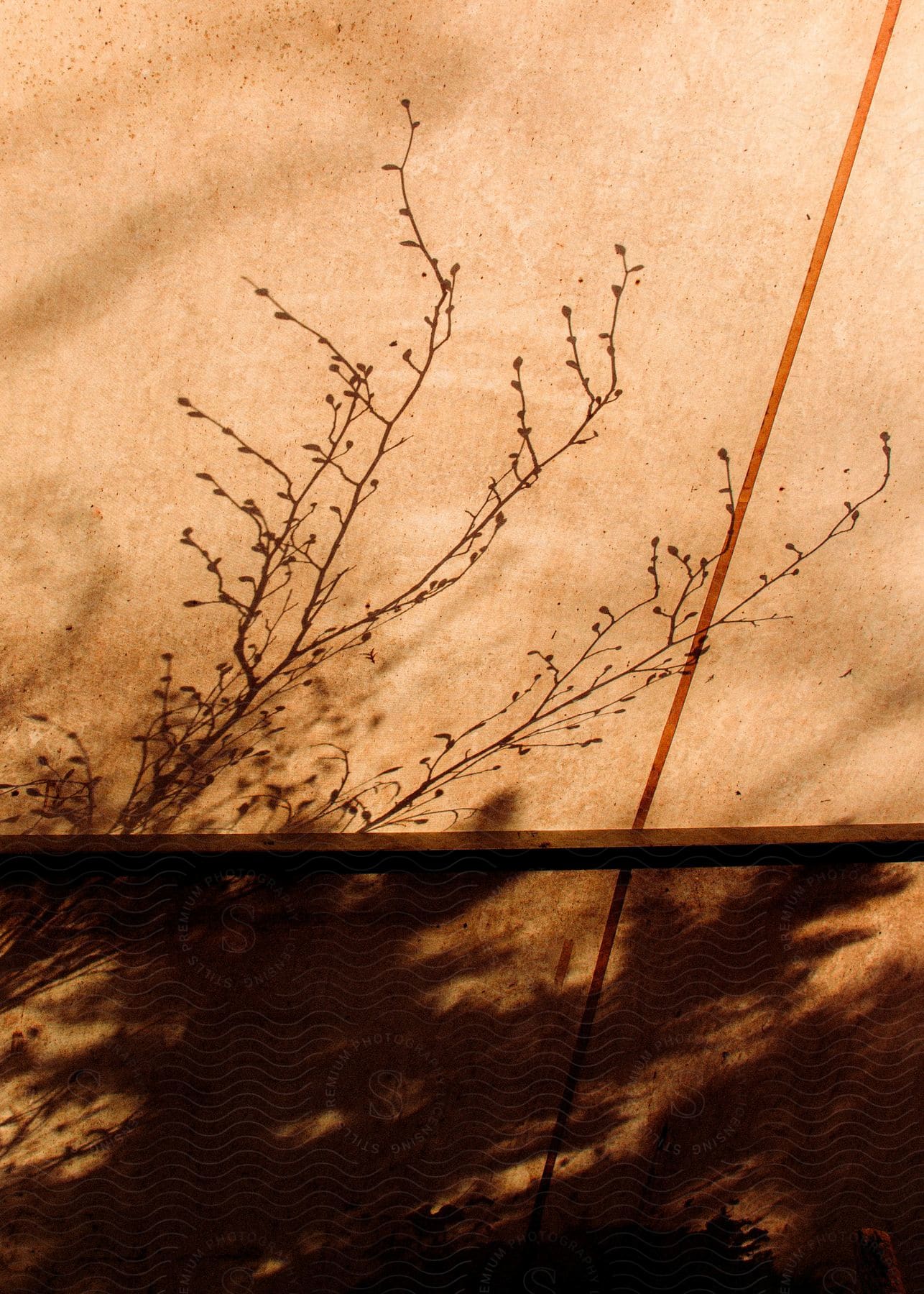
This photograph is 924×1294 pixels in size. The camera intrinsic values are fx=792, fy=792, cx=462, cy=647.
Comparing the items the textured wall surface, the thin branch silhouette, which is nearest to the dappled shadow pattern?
the thin branch silhouette

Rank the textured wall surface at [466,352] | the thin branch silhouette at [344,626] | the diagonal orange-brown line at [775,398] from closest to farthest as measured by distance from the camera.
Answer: the textured wall surface at [466,352], the diagonal orange-brown line at [775,398], the thin branch silhouette at [344,626]

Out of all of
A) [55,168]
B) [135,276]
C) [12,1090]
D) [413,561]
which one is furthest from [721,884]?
[55,168]

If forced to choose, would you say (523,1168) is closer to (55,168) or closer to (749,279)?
(749,279)

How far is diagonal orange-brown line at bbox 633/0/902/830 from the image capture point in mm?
3148

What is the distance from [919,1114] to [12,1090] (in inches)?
163

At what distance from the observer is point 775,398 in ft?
11.1

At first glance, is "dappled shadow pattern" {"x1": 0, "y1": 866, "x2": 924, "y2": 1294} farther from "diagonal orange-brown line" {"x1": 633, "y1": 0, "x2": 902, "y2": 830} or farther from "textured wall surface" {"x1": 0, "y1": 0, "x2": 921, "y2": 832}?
"diagonal orange-brown line" {"x1": 633, "y1": 0, "x2": 902, "y2": 830}

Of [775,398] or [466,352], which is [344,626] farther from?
[775,398]

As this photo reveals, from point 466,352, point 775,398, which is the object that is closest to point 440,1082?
point 466,352

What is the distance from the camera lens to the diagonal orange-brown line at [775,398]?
3.15m

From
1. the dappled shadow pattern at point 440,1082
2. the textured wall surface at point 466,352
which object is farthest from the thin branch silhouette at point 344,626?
the dappled shadow pattern at point 440,1082

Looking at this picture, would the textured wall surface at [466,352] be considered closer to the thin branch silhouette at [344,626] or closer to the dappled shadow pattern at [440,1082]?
the thin branch silhouette at [344,626]

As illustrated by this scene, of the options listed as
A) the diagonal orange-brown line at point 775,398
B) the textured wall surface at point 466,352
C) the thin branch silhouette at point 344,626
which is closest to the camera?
the textured wall surface at point 466,352

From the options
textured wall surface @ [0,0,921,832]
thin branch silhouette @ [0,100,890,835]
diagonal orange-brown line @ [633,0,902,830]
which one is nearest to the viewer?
textured wall surface @ [0,0,921,832]
